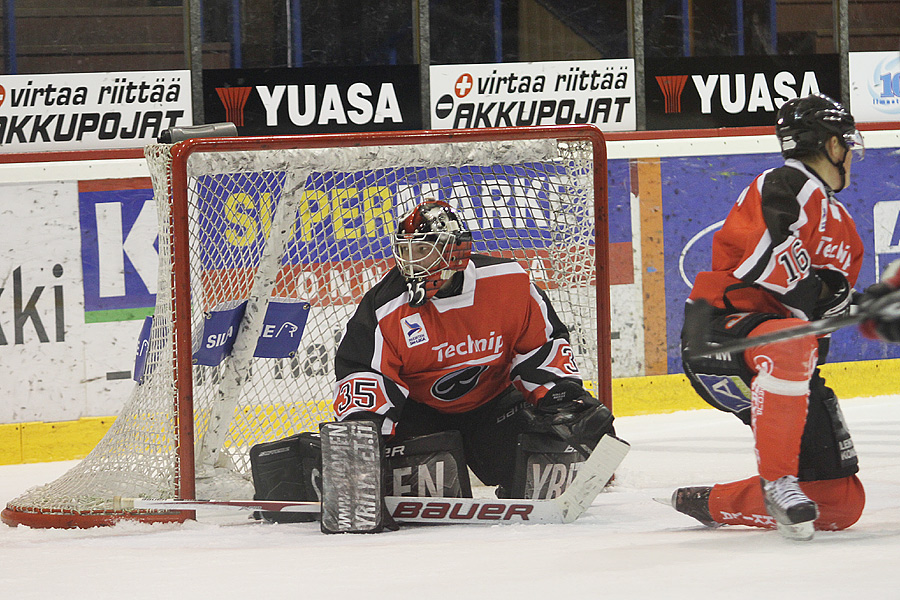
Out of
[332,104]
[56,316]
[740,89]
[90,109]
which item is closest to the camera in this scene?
[56,316]

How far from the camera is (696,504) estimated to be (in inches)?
101

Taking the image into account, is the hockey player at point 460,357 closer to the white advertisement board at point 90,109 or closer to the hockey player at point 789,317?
the hockey player at point 789,317

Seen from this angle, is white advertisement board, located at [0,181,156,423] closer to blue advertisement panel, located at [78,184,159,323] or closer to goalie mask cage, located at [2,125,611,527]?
blue advertisement panel, located at [78,184,159,323]

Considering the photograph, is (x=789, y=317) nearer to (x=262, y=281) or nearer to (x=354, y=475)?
(x=354, y=475)

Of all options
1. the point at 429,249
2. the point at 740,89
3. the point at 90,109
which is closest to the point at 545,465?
the point at 429,249

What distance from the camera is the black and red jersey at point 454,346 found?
9.13ft

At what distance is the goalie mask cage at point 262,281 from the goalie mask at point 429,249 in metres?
0.44

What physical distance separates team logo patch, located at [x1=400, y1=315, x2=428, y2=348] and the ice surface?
1.54 ft

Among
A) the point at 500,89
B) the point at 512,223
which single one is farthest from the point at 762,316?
the point at 500,89

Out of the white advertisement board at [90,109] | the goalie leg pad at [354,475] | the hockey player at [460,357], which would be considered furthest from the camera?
the white advertisement board at [90,109]

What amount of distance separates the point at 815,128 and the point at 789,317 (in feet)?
1.37

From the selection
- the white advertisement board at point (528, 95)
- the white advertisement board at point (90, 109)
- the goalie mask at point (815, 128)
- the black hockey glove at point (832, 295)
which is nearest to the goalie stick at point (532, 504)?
the black hockey glove at point (832, 295)

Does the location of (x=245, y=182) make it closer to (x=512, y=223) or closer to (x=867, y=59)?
(x=512, y=223)

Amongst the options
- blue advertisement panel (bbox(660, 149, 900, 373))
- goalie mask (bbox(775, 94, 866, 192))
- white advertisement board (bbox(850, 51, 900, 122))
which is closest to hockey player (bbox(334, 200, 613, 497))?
goalie mask (bbox(775, 94, 866, 192))
